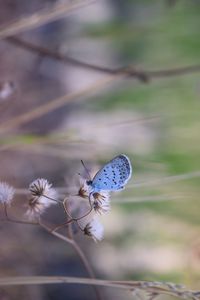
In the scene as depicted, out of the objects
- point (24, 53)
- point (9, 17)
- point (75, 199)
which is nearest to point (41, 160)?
point (24, 53)

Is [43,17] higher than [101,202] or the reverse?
higher

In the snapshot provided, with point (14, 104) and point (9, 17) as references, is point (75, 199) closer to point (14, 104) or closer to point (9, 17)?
point (14, 104)

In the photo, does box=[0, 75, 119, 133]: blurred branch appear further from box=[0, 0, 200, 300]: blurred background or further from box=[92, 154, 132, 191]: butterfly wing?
box=[92, 154, 132, 191]: butterfly wing

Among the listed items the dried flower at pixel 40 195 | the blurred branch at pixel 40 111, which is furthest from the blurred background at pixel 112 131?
the dried flower at pixel 40 195

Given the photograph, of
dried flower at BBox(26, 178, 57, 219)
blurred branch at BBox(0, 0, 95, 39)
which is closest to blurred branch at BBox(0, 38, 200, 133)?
blurred branch at BBox(0, 0, 95, 39)

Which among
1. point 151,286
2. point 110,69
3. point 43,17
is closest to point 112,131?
point 110,69

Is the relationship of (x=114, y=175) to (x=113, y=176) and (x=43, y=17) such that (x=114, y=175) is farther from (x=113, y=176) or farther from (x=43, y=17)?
(x=43, y=17)

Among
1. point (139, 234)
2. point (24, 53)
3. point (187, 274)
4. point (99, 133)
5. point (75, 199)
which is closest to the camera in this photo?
point (75, 199)

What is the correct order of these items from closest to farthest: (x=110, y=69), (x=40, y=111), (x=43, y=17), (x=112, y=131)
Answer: (x=43, y=17) < (x=40, y=111) < (x=110, y=69) < (x=112, y=131)
